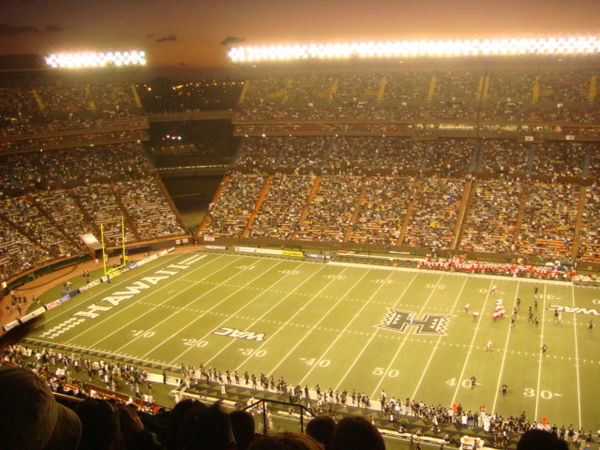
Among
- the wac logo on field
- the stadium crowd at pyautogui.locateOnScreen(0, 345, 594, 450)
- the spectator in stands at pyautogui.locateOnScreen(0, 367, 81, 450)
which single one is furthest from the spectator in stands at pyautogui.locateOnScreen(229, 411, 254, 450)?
the wac logo on field

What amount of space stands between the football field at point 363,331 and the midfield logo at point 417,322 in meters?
0.12

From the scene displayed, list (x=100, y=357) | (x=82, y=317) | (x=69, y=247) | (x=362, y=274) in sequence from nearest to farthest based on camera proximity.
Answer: (x=100, y=357), (x=82, y=317), (x=362, y=274), (x=69, y=247)

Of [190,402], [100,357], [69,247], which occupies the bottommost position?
[100,357]

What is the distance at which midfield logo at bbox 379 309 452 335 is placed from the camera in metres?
31.4

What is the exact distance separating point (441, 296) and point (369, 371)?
11.5 meters

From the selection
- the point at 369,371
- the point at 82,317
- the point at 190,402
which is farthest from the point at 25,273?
the point at 190,402

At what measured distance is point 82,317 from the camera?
35.8 metres

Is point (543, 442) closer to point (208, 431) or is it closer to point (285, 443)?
point (285, 443)

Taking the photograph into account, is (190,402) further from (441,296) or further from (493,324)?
(441,296)

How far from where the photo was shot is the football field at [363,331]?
2531 centimetres

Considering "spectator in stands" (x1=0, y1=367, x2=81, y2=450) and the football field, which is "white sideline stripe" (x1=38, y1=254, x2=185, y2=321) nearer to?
the football field

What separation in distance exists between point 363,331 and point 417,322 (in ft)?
11.2

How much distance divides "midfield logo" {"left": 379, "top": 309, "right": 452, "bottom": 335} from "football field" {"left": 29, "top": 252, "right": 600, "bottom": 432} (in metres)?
0.12

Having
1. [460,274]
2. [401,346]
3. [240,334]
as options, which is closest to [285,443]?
[401,346]
